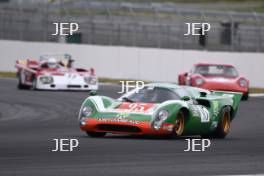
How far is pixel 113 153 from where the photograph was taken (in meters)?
14.6

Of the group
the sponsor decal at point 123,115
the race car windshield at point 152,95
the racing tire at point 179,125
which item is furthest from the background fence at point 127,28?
the sponsor decal at point 123,115

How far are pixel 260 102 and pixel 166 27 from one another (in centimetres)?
1126

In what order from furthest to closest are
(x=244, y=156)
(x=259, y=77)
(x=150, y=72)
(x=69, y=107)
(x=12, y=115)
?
(x=150, y=72)
(x=259, y=77)
(x=69, y=107)
(x=12, y=115)
(x=244, y=156)

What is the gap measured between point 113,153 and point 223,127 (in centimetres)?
440

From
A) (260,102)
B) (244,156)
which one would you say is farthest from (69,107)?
(244,156)

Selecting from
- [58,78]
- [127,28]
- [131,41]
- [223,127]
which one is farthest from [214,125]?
[127,28]

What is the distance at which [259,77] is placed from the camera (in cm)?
3628

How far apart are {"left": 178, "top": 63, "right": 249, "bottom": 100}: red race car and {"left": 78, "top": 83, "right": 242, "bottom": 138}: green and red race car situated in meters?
11.8

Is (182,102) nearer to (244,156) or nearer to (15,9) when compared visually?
(244,156)

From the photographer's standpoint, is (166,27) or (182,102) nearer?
(182,102)

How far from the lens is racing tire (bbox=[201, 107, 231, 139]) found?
18.5m

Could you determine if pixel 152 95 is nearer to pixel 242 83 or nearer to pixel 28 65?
pixel 242 83

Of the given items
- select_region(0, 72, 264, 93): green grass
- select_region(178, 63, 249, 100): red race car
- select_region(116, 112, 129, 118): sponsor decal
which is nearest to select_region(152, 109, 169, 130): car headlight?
select_region(116, 112, 129, 118): sponsor decal

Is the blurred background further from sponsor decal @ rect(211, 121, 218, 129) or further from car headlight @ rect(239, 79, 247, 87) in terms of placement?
sponsor decal @ rect(211, 121, 218, 129)
